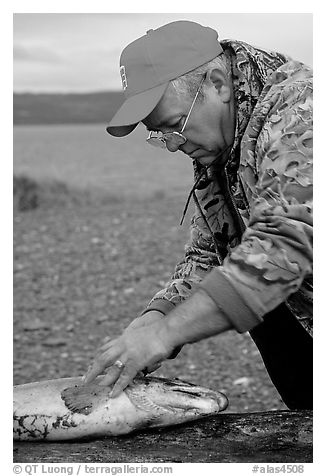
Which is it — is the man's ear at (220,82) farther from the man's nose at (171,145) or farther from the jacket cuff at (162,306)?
the jacket cuff at (162,306)

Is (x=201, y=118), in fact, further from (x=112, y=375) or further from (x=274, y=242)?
(x=112, y=375)

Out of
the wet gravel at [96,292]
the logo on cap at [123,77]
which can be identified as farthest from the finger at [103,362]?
the wet gravel at [96,292]

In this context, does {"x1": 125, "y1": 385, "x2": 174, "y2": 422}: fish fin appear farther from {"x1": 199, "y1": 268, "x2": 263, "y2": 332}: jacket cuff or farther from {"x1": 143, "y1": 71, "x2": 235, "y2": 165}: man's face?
{"x1": 143, "y1": 71, "x2": 235, "y2": 165}: man's face

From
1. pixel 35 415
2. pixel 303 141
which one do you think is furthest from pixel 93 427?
pixel 303 141

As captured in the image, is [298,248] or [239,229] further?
[239,229]

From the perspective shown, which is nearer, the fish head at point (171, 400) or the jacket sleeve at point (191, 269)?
the fish head at point (171, 400)

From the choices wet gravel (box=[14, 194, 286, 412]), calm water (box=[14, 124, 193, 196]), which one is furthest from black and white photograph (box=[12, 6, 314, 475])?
calm water (box=[14, 124, 193, 196])

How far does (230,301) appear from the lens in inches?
118

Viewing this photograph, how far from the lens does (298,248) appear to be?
2.99 m

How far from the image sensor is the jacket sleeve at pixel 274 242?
2.97 metres

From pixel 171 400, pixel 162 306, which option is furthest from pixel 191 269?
pixel 171 400

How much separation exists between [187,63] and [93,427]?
1.64 meters
